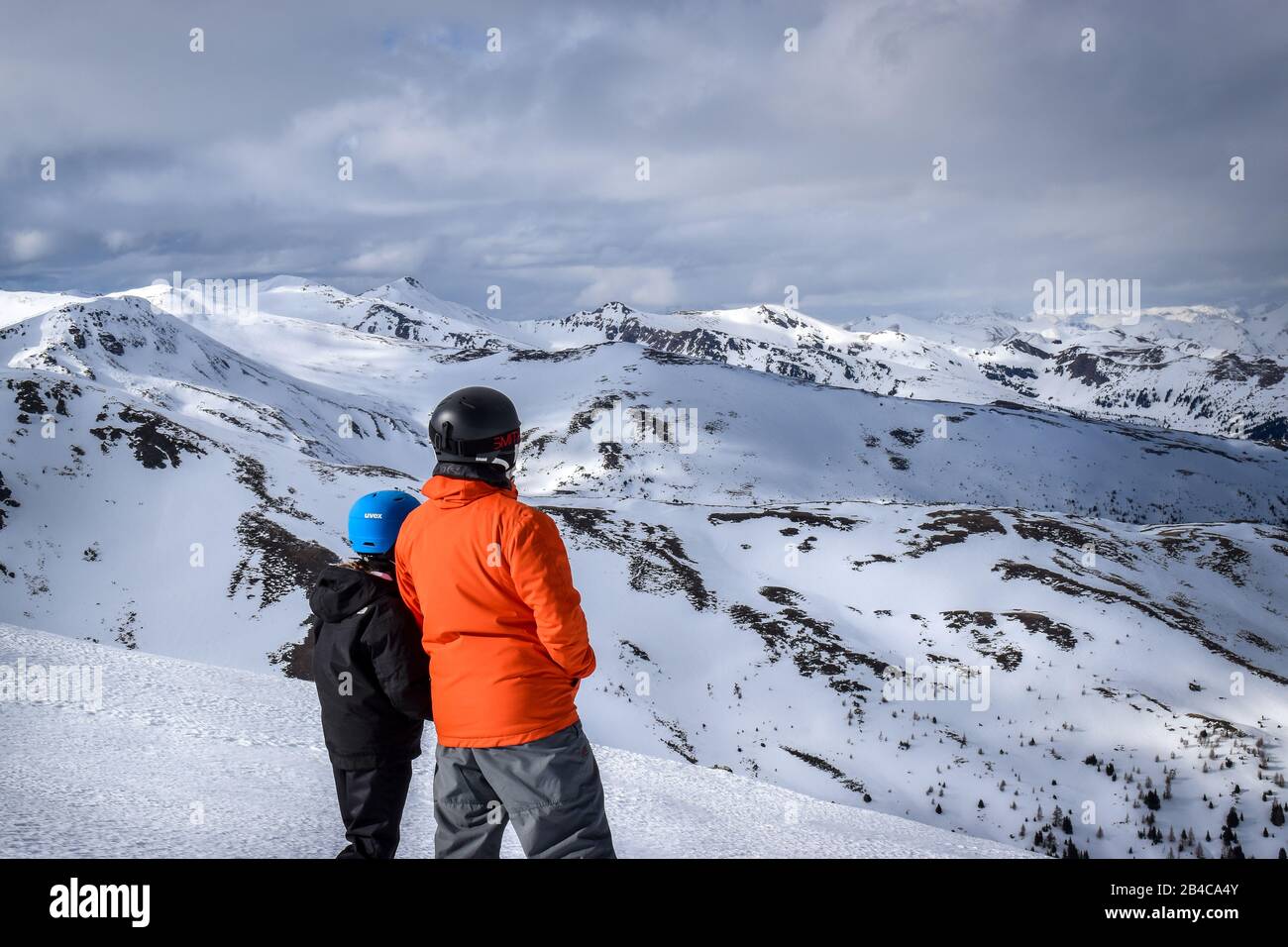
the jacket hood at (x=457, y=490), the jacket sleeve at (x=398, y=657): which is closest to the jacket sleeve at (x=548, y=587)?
the jacket hood at (x=457, y=490)

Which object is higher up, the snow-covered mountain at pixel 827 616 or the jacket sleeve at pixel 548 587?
the jacket sleeve at pixel 548 587

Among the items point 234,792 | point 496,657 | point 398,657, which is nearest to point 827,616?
point 234,792

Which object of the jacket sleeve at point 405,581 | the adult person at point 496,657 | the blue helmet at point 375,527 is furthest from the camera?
the blue helmet at point 375,527

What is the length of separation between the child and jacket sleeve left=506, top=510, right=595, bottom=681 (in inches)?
52.0

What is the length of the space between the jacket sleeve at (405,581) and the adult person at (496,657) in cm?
29

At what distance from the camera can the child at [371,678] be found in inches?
220

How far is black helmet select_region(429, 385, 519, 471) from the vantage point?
16.4 ft

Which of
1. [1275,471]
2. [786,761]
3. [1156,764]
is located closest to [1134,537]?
[1156,764]

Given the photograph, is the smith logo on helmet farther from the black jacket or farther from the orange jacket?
the black jacket

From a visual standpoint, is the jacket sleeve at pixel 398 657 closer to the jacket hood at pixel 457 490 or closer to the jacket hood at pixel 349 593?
the jacket hood at pixel 349 593

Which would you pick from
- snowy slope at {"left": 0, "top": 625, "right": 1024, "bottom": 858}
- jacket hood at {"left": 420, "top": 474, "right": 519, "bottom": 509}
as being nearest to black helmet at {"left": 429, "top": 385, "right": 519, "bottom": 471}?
jacket hood at {"left": 420, "top": 474, "right": 519, "bottom": 509}

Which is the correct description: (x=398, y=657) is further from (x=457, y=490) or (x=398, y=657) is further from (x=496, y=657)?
(x=457, y=490)

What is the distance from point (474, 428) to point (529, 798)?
2.49m

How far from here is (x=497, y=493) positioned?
16.6ft
